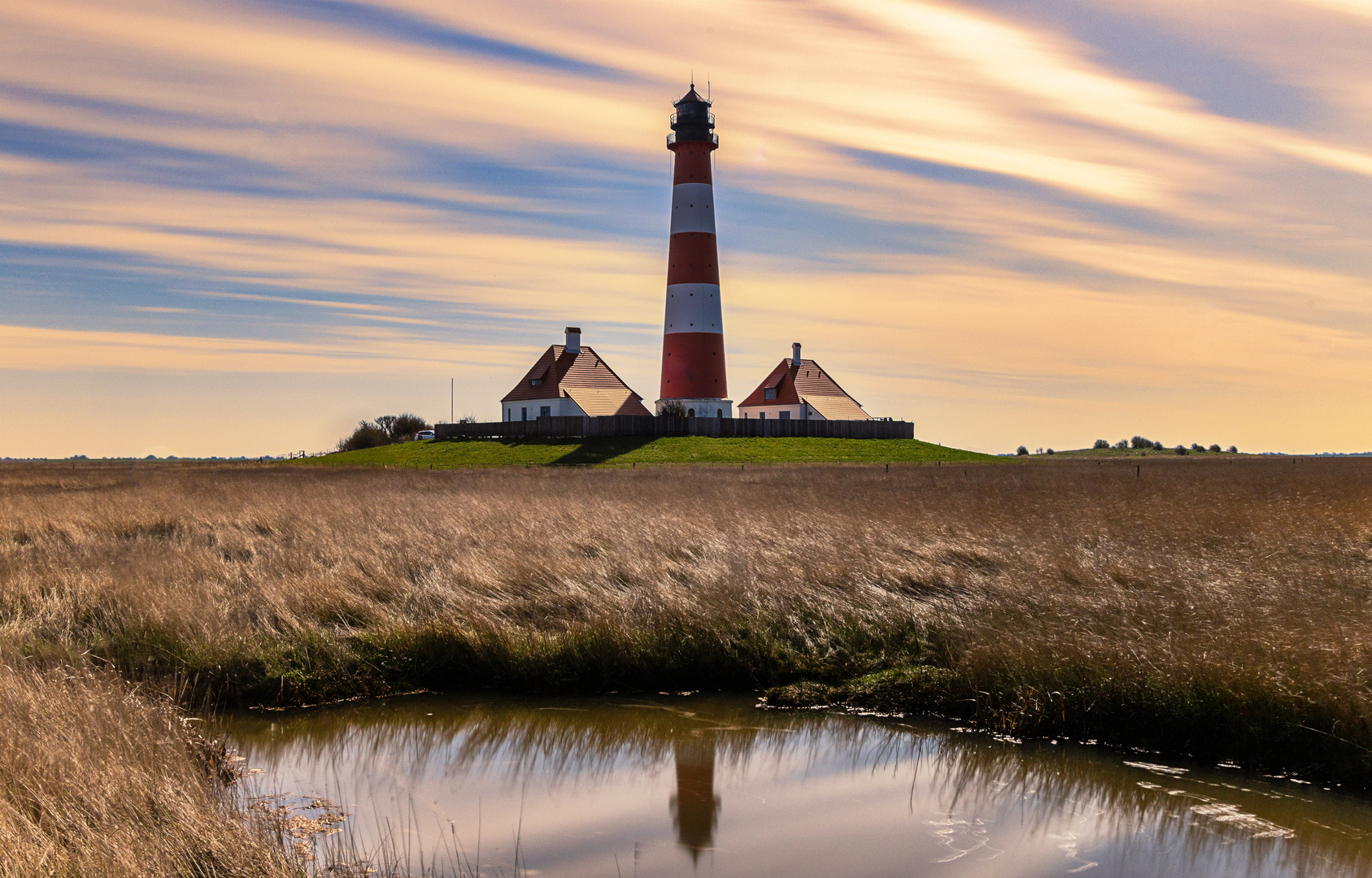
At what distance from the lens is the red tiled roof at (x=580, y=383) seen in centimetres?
6050

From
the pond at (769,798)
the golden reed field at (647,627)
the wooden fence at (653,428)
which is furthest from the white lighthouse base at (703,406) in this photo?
the pond at (769,798)

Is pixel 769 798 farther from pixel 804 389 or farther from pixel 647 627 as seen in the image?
pixel 804 389

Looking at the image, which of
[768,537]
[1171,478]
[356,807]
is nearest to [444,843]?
[356,807]

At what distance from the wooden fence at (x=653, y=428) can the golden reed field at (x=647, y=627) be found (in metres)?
35.0

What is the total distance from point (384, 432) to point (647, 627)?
61949mm

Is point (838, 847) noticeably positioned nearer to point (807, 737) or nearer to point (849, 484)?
point (807, 737)

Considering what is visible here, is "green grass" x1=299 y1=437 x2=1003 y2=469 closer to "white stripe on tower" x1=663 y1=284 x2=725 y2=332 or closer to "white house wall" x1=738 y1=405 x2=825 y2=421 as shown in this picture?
"white stripe on tower" x1=663 y1=284 x2=725 y2=332

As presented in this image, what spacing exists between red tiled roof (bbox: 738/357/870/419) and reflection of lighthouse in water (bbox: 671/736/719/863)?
60.3 meters

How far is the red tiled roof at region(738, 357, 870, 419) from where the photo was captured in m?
68.3

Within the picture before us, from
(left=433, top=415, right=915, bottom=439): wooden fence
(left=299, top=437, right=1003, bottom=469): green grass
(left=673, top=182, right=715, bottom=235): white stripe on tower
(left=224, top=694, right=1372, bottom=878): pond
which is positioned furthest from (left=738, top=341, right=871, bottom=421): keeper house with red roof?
(left=224, top=694, right=1372, bottom=878): pond

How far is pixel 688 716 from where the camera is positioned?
8594 millimetres

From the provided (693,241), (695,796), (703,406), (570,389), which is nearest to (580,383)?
(570,389)

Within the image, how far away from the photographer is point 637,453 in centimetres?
4584

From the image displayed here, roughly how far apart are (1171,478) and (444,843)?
28.1 metres
